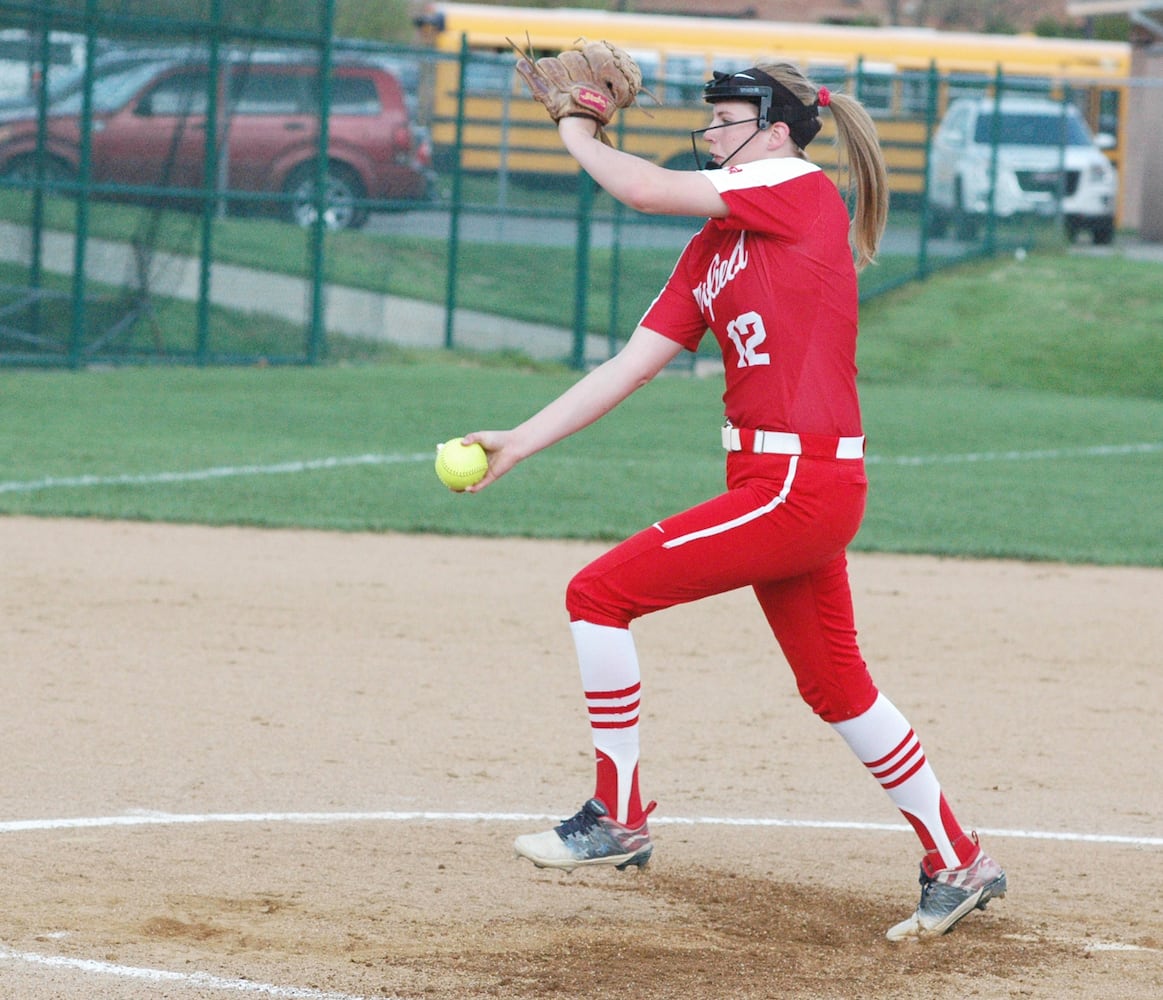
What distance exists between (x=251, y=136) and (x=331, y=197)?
1.14m

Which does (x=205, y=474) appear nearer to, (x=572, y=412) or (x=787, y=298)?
(x=572, y=412)

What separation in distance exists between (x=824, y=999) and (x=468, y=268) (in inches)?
627

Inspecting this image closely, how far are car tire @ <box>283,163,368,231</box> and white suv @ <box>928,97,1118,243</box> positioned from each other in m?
7.73

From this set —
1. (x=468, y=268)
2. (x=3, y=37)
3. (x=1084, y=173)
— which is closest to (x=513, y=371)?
(x=468, y=268)

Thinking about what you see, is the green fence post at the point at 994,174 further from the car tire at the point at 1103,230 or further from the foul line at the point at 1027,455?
the foul line at the point at 1027,455

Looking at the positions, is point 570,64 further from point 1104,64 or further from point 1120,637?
point 1104,64

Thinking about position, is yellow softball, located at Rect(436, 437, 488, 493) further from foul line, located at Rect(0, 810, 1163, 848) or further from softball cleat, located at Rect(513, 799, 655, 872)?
foul line, located at Rect(0, 810, 1163, 848)

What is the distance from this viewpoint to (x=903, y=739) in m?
4.39

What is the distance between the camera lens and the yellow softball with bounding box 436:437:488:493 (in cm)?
432

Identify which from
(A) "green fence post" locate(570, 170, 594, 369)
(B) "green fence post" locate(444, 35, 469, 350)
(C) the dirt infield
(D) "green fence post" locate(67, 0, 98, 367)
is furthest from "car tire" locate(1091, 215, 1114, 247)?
(C) the dirt infield

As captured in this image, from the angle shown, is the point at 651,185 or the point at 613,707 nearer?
the point at 651,185

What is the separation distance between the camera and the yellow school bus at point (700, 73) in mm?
19594

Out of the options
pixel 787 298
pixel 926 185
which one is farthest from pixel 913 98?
pixel 787 298

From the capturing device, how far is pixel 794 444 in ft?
13.5
